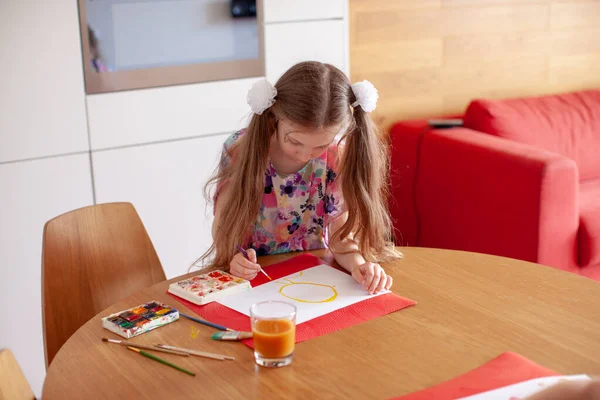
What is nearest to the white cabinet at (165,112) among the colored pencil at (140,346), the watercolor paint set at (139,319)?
the watercolor paint set at (139,319)

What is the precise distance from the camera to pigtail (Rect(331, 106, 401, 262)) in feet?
6.01

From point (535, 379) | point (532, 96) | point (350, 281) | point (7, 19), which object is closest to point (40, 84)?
point (7, 19)

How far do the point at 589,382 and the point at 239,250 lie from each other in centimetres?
97

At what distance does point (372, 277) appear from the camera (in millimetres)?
1618

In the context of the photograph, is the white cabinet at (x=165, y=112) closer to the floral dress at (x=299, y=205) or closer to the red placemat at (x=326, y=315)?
the floral dress at (x=299, y=205)

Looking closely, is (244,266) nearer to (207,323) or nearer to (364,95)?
(207,323)

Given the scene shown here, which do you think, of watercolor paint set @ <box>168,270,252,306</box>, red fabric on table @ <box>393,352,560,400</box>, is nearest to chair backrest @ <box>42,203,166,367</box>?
watercolor paint set @ <box>168,270,252,306</box>

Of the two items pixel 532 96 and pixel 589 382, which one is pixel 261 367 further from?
pixel 532 96

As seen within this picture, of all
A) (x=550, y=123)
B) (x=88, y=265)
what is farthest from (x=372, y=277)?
(x=550, y=123)

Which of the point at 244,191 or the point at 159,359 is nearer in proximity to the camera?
the point at 159,359

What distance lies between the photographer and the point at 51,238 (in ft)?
6.05

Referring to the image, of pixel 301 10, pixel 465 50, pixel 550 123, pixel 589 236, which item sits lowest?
pixel 589 236

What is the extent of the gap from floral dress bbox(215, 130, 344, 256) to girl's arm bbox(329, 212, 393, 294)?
62 millimetres

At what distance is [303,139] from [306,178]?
0.78 feet
